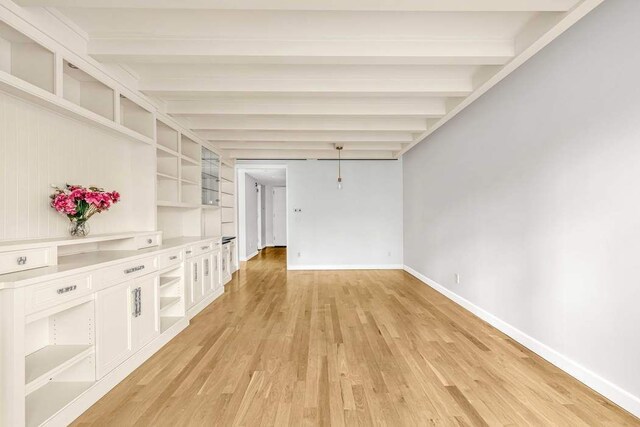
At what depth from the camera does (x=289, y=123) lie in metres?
4.27

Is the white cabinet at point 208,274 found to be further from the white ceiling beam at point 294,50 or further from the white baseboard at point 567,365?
the white baseboard at point 567,365

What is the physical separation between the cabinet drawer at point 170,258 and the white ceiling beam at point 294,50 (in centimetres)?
177

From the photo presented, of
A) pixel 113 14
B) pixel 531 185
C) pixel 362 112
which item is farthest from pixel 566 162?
pixel 113 14

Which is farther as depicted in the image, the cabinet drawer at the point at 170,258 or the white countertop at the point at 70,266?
the cabinet drawer at the point at 170,258

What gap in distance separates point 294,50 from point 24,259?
231cm

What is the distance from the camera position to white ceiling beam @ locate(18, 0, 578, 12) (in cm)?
187

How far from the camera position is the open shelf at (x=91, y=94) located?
258 cm

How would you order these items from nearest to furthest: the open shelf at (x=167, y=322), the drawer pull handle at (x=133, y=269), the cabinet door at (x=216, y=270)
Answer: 1. the drawer pull handle at (x=133, y=269)
2. the open shelf at (x=167, y=322)
3. the cabinet door at (x=216, y=270)

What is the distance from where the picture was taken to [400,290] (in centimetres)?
488

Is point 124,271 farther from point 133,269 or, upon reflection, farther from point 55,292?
point 55,292

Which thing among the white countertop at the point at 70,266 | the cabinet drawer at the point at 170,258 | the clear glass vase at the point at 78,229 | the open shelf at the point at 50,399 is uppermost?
the clear glass vase at the point at 78,229

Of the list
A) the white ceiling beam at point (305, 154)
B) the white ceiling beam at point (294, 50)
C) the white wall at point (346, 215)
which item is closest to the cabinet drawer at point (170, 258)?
the white ceiling beam at point (294, 50)

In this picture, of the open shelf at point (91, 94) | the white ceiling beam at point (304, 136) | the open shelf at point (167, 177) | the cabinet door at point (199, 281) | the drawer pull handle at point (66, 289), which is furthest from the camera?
the white ceiling beam at point (304, 136)

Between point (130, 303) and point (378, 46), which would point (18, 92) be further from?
point (378, 46)
